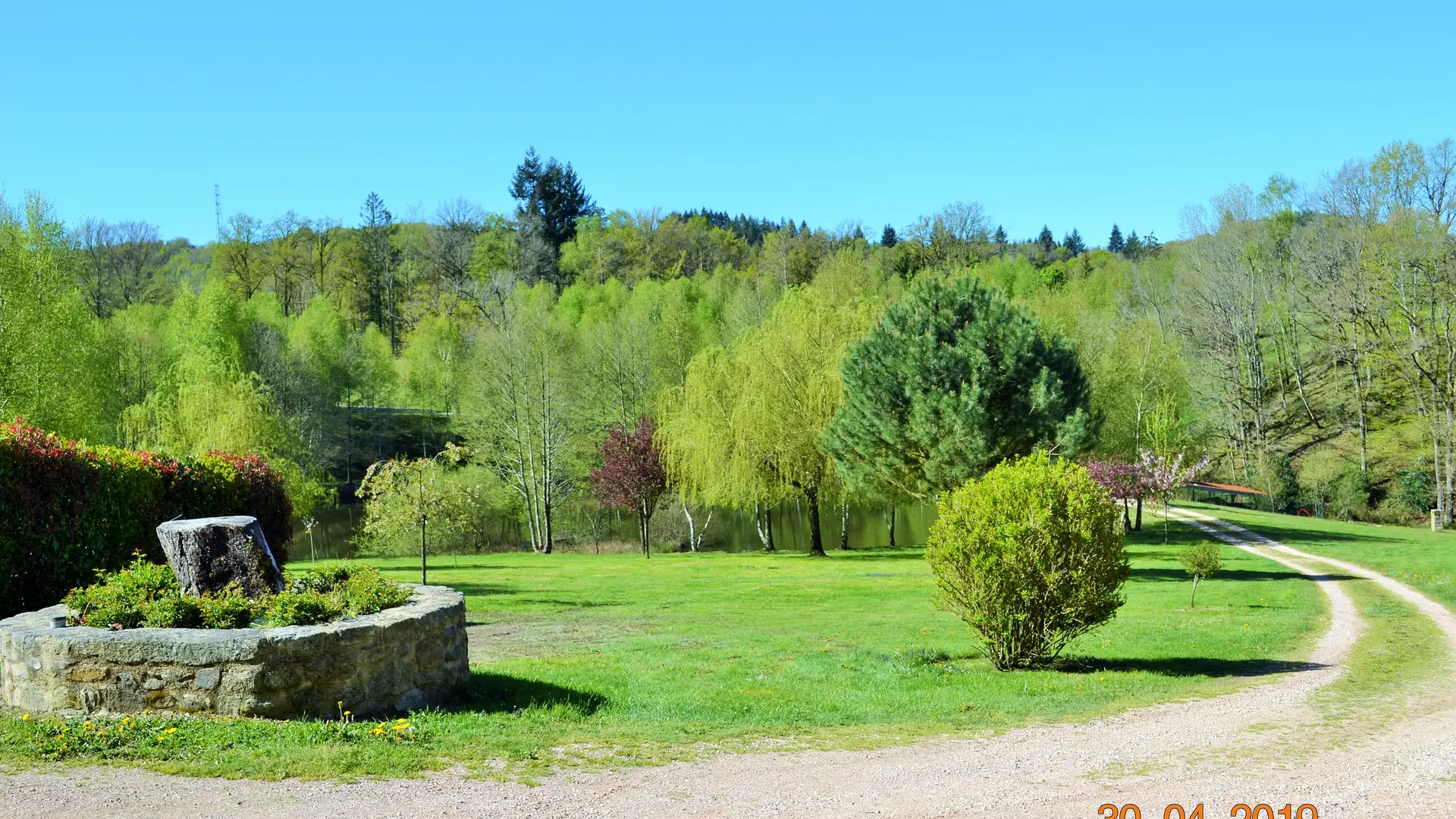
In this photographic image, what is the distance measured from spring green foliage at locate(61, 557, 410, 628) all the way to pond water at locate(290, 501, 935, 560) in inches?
1375

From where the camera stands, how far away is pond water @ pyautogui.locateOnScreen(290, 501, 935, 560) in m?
47.3

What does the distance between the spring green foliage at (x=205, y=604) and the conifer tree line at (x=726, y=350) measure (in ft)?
56.9

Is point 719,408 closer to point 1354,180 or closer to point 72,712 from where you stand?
point 72,712

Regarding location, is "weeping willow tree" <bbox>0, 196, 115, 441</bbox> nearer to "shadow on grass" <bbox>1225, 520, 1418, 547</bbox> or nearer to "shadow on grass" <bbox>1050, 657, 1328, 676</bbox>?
"shadow on grass" <bbox>1050, 657, 1328, 676</bbox>

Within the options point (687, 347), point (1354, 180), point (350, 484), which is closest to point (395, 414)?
point (350, 484)

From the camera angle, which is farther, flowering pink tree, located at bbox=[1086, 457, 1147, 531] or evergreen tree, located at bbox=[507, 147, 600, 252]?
evergreen tree, located at bbox=[507, 147, 600, 252]

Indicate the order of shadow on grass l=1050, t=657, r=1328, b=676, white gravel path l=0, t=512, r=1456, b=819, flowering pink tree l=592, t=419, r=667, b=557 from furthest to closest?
flowering pink tree l=592, t=419, r=667, b=557, shadow on grass l=1050, t=657, r=1328, b=676, white gravel path l=0, t=512, r=1456, b=819

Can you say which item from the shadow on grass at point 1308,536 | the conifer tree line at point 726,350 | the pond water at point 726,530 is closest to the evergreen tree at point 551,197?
the conifer tree line at point 726,350

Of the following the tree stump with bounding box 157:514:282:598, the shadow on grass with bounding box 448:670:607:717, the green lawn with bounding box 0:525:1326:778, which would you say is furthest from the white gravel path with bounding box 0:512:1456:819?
the tree stump with bounding box 157:514:282:598

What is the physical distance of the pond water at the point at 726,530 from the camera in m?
47.3

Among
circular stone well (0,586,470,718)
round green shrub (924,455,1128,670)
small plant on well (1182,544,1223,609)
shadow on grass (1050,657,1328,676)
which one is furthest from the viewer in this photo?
small plant on well (1182,544,1223,609)

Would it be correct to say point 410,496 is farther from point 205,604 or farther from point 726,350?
point 726,350

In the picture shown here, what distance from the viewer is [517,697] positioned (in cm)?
A: 986

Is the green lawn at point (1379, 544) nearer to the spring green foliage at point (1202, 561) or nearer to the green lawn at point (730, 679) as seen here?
the green lawn at point (730, 679)
